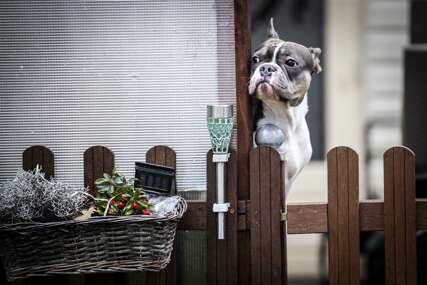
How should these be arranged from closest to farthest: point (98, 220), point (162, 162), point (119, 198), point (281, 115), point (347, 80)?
point (98, 220)
point (119, 198)
point (162, 162)
point (281, 115)
point (347, 80)

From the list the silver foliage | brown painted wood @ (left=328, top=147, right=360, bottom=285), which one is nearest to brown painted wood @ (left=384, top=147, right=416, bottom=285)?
brown painted wood @ (left=328, top=147, right=360, bottom=285)

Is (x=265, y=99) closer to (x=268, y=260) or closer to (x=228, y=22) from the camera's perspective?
(x=228, y=22)

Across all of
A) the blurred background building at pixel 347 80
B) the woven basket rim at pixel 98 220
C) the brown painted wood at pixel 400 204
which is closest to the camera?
the woven basket rim at pixel 98 220

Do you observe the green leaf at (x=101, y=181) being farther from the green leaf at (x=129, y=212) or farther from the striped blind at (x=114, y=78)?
the striped blind at (x=114, y=78)

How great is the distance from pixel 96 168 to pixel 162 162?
29 centimetres

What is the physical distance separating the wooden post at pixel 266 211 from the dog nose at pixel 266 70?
32 cm

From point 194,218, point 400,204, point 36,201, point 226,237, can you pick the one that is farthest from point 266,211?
point 36,201

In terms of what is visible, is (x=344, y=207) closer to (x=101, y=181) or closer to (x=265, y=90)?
(x=265, y=90)

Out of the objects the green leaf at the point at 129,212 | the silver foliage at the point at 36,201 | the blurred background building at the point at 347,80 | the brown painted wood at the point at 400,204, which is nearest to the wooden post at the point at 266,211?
the brown painted wood at the point at 400,204

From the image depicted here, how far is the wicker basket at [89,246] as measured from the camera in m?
3.03

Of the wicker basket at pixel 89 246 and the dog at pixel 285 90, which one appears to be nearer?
the wicker basket at pixel 89 246

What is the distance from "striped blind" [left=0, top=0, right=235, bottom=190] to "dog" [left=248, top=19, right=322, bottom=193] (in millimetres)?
163

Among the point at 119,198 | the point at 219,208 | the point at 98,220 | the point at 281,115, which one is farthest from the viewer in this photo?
the point at 281,115

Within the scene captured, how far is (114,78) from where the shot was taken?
3.57 metres
